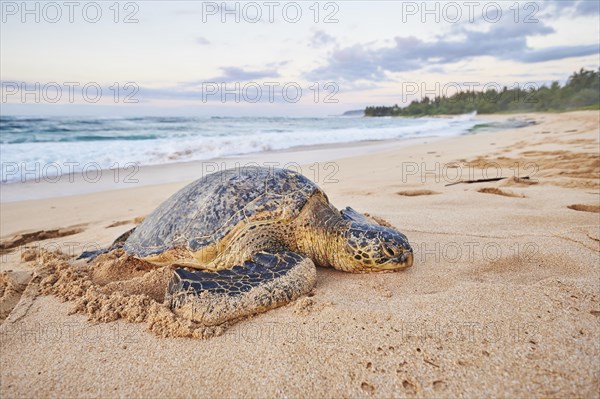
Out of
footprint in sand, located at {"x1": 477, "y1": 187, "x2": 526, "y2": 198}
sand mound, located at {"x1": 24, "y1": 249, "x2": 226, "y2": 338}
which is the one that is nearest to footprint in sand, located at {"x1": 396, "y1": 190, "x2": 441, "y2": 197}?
footprint in sand, located at {"x1": 477, "y1": 187, "x2": 526, "y2": 198}

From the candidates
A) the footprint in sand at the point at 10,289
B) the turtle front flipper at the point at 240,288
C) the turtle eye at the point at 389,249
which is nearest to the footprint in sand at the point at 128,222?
the footprint in sand at the point at 10,289

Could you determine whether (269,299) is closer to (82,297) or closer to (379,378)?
(379,378)

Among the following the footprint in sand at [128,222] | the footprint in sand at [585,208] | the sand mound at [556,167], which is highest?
the sand mound at [556,167]

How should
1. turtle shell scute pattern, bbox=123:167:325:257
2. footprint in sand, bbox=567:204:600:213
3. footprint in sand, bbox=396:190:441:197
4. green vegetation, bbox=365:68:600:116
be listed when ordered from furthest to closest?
1. green vegetation, bbox=365:68:600:116
2. footprint in sand, bbox=396:190:441:197
3. footprint in sand, bbox=567:204:600:213
4. turtle shell scute pattern, bbox=123:167:325:257

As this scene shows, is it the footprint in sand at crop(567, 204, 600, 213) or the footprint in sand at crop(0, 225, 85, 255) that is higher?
the footprint in sand at crop(567, 204, 600, 213)

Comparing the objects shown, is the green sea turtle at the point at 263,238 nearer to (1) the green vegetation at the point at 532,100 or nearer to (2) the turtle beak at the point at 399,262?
(2) the turtle beak at the point at 399,262

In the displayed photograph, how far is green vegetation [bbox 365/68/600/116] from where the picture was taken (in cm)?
4851

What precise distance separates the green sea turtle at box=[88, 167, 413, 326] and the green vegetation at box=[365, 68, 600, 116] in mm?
45753

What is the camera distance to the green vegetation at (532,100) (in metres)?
48.5

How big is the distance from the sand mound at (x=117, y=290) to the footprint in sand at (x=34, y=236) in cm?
95

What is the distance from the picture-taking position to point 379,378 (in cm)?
157

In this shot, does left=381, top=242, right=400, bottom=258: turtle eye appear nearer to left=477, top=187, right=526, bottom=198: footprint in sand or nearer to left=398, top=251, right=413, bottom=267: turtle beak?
left=398, top=251, right=413, bottom=267: turtle beak

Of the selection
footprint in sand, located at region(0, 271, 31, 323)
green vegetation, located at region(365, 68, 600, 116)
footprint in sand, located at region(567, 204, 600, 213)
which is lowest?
footprint in sand, located at region(0, 271, 31, 323)

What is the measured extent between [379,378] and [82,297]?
2192 millimetres
